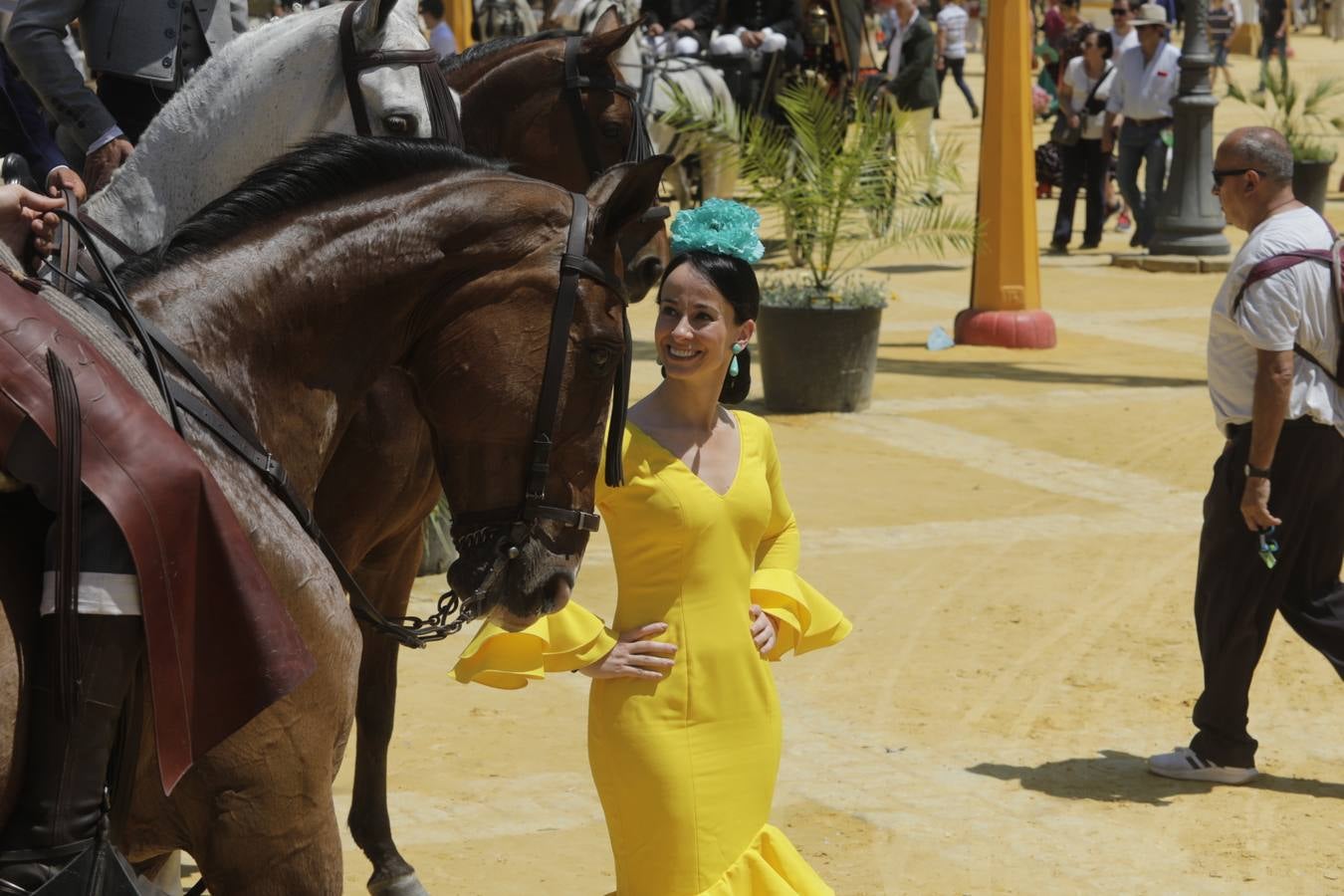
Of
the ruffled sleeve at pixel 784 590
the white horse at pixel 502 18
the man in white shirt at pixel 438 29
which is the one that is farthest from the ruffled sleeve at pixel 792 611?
the white horse at pixel 502 18

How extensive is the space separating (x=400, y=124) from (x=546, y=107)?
1.27 m

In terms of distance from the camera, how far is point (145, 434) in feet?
9.01

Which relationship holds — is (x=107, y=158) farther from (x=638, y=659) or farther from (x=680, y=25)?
(x=680, y=25)

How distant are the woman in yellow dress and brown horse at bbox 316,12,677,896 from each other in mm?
616

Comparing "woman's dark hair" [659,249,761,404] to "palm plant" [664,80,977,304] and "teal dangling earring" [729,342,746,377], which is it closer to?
"teal dangling earring" [729,342,746,377]

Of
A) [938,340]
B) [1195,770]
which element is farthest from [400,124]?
[938,340]

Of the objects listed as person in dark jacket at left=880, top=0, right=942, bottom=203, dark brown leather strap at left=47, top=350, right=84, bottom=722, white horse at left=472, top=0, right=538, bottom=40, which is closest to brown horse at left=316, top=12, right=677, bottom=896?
dark brown leather strap at left=47, top=350, right=84, bottom=722

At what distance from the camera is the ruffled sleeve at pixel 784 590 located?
14.4ft

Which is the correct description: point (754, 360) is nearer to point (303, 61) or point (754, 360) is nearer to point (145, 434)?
point (303, 61)

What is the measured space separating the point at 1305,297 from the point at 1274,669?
190cm

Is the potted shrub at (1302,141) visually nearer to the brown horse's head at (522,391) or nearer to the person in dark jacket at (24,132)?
the person in dark jacket at (24,132)

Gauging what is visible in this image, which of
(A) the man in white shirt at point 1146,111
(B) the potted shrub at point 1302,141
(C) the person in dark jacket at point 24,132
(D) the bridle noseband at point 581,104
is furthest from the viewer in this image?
(A) the man in white shirt at point 1146,111

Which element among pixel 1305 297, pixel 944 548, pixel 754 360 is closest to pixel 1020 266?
pixel 754 360

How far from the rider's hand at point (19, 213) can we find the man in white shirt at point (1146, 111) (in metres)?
17.1
